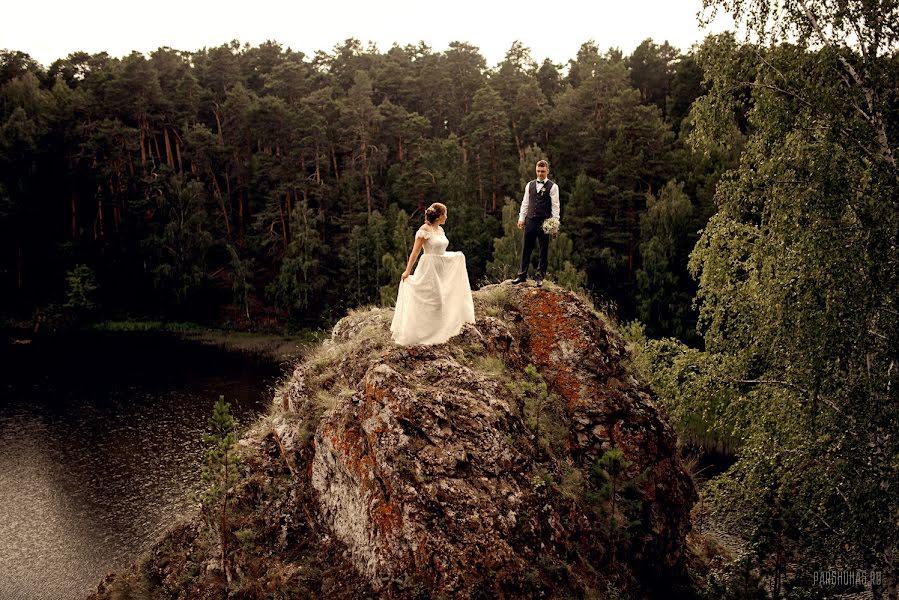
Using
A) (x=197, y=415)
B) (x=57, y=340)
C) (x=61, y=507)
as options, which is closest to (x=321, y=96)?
(x=57, y=340)

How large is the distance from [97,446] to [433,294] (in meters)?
24.4

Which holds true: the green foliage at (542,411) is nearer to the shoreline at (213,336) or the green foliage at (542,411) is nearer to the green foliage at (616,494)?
the green foliage at (616,494)

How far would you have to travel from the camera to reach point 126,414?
33156 millimetres

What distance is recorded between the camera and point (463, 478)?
1012 centimetres

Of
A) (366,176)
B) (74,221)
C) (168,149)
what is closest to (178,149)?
(168,149)

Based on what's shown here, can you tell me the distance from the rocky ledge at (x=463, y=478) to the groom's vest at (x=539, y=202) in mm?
1726

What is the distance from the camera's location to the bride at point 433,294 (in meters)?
11.6

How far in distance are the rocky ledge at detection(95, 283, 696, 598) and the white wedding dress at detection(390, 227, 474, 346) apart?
0.38 metres

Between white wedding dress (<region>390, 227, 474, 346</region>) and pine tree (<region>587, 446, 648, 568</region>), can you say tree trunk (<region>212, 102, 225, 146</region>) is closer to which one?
white wedding dress (<region>390, 227, 474, 346</region>)

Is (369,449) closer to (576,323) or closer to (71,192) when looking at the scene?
(576,323)

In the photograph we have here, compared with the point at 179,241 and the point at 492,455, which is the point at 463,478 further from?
the point at 179,241

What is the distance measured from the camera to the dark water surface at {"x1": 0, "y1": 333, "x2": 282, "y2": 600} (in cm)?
2039

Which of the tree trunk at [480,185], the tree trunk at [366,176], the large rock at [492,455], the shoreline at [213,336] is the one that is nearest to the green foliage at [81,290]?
the shoreline at [213,336]

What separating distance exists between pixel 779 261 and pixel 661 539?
606cm
